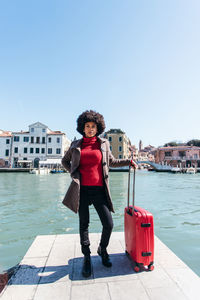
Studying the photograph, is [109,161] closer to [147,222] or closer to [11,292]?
[147,222]

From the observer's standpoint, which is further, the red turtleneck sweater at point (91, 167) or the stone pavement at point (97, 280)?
the red turtleneck sweater at point (91, 167)

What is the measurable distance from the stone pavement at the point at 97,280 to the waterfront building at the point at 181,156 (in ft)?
166

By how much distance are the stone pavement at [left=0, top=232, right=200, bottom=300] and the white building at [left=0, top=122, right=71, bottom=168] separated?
38.4 m

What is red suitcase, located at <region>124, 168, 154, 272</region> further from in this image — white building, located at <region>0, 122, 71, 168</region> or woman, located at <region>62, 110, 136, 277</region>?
white building, located at <region>0, 122, 71, 168</region>

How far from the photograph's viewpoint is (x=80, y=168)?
2242 mm

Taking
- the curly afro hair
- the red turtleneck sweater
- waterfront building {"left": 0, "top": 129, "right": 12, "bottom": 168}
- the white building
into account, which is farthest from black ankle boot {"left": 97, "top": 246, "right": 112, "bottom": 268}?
waterfront building {"left": 0, "top": 129, "right": 12, "bottom": 168}

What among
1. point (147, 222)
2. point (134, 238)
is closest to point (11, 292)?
point (134, 238)

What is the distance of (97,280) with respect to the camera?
193 centimetres

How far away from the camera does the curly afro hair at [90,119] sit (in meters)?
2.37

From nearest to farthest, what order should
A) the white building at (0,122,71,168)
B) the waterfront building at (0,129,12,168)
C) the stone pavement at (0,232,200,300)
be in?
the stone pavement at (0,232,200,300), the white building at (0,122,71,168), the waterfront building at (0,129,12,168)

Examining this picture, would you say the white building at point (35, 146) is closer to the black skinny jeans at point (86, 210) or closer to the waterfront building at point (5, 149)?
the waterfront building at point (5, 149)

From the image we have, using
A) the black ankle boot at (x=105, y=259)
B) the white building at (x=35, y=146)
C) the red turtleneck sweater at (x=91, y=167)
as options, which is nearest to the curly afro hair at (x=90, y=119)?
the red turtleneck sweater at (x=91, y=167)

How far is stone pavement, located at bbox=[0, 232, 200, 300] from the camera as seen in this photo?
5.58 ft

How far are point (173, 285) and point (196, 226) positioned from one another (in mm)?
3810
